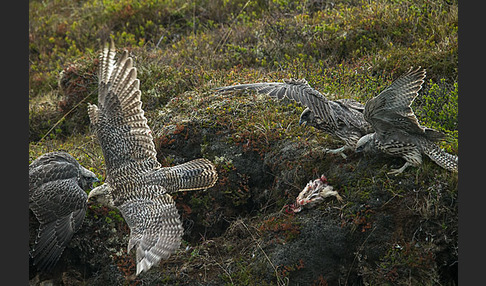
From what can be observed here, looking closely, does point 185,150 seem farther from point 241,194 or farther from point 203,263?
point 203,263

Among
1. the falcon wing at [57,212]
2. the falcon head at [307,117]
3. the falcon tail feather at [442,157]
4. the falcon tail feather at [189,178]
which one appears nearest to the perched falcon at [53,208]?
the falcon wing at [57,212]

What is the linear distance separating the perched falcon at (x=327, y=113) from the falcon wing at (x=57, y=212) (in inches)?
111

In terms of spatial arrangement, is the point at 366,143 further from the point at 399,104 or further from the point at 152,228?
the point at 152,228

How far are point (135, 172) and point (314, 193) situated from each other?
2.38 m

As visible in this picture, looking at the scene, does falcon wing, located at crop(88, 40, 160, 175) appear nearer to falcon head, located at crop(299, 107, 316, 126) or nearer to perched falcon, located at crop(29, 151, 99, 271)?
perched falcon, located at crop(29, 151, 99, 271)

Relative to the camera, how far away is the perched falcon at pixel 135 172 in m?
6.33

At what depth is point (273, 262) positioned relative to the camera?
6367mm

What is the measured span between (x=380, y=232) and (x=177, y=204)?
2.87 metres

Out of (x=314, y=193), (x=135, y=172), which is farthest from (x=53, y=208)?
(x=314, y=193)

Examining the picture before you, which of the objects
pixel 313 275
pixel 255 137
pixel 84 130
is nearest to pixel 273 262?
pixel 313 275

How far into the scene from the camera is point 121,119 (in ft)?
24.2

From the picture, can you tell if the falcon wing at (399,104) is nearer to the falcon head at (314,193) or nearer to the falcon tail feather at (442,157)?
the falcon tail feather at (442,157)

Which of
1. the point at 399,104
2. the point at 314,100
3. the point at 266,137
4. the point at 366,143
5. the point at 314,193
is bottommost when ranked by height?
the point at 314,193

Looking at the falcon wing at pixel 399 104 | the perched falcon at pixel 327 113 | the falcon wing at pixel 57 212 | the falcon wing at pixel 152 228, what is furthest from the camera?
the falcon wing at pixel 57 212
